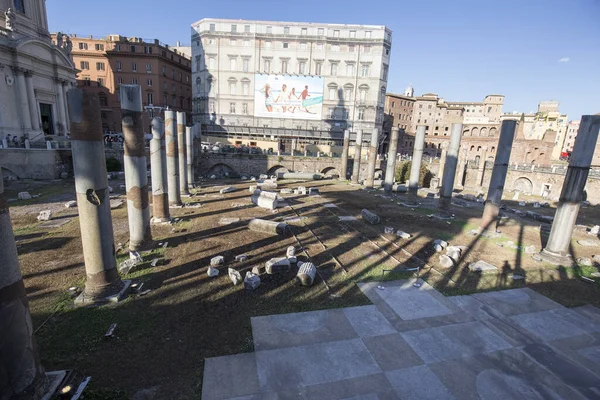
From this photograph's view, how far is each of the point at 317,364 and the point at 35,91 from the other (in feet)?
126

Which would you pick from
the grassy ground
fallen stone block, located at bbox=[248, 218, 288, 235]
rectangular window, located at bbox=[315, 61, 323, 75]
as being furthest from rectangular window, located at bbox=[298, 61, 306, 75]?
fallen stone block, located at bbox=[248, 218, 288, 235]

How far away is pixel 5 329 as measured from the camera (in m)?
4.22

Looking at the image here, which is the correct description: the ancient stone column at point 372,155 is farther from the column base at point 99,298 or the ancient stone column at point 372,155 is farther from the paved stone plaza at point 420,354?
the column base at point 99,298

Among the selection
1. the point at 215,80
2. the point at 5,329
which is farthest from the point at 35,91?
the point at 5,329

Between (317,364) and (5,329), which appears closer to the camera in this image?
(5,329)

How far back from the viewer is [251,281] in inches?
332

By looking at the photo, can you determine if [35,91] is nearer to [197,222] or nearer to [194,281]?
[197,222]

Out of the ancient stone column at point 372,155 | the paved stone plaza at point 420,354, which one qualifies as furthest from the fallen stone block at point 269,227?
the ancient stone column at point 372,155

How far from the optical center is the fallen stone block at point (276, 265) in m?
9.34

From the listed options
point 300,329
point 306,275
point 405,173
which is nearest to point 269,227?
point 306,275

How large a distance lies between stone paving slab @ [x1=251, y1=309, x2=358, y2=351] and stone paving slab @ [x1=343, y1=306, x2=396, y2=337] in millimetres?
158

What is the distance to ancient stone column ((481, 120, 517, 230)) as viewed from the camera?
13750 mm

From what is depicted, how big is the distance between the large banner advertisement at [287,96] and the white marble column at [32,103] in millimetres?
27406

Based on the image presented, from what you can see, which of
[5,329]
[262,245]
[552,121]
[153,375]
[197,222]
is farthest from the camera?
[552,121]
